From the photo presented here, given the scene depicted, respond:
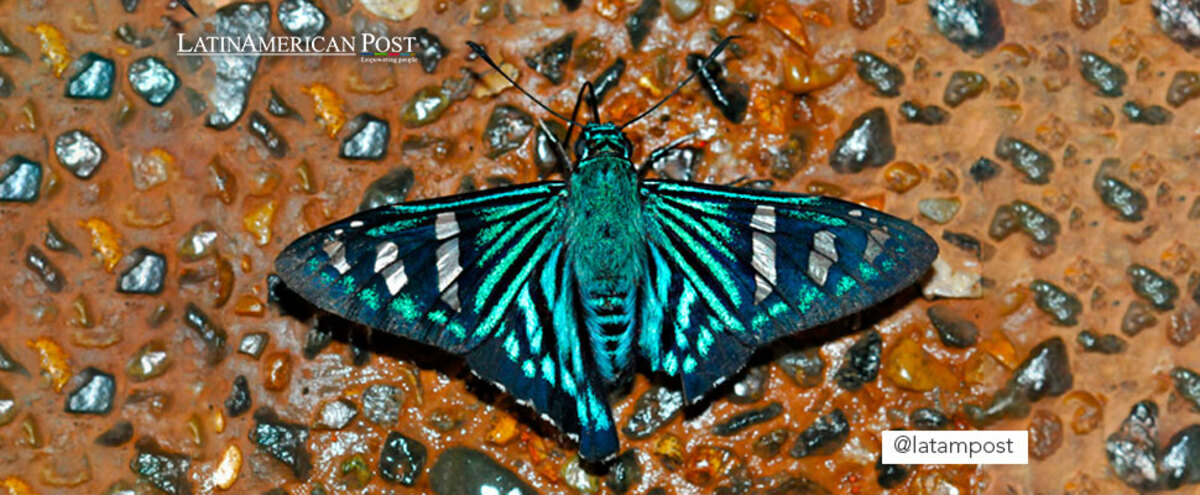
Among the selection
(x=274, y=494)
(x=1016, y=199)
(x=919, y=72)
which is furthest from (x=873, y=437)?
(x=274, y=494)

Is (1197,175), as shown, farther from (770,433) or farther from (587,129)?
(587,129)

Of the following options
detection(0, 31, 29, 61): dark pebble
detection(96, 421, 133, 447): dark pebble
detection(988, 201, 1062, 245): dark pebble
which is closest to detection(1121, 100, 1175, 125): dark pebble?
detection(988, 201, 1062, 245): dark pebble

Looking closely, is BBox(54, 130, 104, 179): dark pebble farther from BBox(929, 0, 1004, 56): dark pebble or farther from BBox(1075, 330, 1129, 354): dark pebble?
BBox(1075, 330, 1129, 354): dark pebble

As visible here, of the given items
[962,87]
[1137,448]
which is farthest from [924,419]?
[962,87]

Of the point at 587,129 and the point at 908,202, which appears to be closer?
the point at 587,129

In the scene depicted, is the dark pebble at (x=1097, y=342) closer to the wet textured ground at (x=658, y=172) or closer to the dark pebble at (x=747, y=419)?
the wet textured ground at (x=658, y=172)

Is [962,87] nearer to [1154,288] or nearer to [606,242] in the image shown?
[1154,288]
